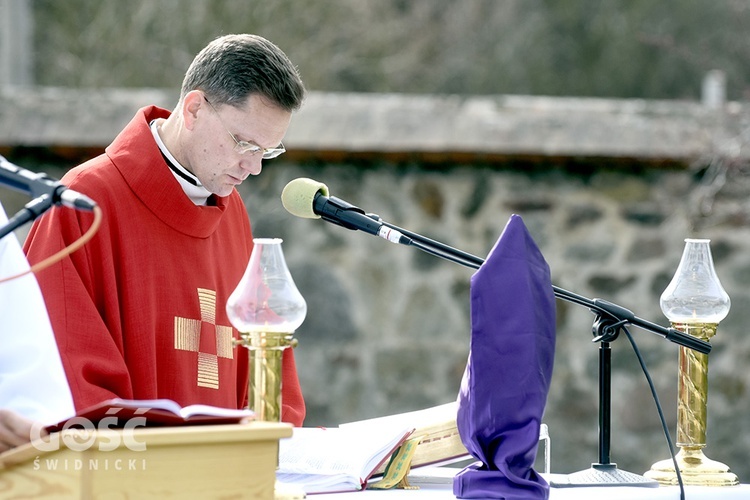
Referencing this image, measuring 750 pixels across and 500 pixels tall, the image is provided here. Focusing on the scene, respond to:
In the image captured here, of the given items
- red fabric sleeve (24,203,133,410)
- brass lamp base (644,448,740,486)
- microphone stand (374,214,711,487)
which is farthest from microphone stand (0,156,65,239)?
brass lamp base (644,448,740,486)

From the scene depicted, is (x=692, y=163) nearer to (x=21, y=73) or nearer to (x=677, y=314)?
(x=677, y=314)

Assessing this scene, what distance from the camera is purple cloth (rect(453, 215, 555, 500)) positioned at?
8.34ft

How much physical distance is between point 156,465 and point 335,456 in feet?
2.55

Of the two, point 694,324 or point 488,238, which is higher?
point 488,238

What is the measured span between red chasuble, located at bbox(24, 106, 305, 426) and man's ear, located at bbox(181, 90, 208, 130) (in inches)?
5.1

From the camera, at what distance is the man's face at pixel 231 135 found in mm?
3043

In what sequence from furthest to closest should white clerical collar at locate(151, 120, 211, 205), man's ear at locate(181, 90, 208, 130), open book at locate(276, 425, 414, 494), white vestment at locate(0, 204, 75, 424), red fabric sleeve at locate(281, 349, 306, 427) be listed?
red fabric sleeve at locate(281, 349, 306, 427)
white clerical collar at locate(151, 120, 211, 205)
man's ear at locate(181, 90, 208, 130)
open book at locate(276, 425, 414, 494)
white vestment at locate(0, 204, 75, 424)

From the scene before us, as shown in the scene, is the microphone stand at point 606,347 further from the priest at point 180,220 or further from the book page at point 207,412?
the book page at point 207,412

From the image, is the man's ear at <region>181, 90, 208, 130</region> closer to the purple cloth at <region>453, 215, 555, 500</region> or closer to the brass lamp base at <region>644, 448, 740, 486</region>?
the purple cloth at <region>453, 215, 555, 500</region>

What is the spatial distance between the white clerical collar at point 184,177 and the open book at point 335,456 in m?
0.75

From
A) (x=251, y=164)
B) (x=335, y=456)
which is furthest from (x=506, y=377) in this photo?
(x=251, y=164)

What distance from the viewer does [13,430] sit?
2.12 m

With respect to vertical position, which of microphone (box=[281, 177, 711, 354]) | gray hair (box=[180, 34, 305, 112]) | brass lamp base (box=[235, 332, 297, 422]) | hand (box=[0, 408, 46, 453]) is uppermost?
gray hair (box=[180, 34, 305, 112])

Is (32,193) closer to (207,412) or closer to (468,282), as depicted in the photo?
(207,412)
